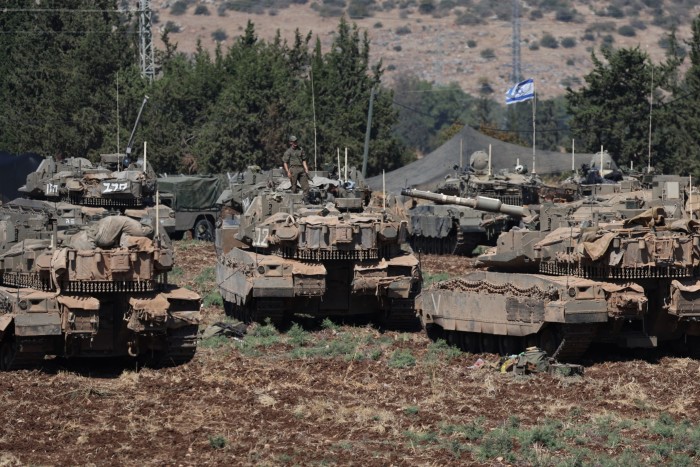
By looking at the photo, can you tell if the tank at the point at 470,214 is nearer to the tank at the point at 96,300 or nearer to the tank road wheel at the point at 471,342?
the tank road wheel at the point at 471,342

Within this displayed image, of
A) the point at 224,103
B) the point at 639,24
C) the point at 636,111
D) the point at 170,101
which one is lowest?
the point at 636,111

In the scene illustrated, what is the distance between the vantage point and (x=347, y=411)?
19.0 meters

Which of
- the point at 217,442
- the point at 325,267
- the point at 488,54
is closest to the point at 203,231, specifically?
the point at 325,267

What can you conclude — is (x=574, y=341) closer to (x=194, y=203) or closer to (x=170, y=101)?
(x=194, y=203)

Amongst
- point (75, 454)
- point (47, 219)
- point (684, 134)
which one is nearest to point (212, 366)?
point (47, 219)

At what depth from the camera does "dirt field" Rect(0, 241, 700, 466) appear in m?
16.7

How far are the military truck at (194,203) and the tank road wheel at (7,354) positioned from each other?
2307 cm

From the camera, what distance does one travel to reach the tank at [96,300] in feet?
67.4

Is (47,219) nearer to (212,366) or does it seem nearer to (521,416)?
(212,366)

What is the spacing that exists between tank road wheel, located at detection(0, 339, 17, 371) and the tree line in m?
36.7

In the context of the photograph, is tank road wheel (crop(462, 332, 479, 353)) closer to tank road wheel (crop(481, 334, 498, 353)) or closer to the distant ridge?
tank road wheel (crop(481, 334, 498, 353))

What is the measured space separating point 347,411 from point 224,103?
143ft

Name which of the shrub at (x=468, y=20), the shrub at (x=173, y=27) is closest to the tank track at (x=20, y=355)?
the shrub at (x=173, y=27)

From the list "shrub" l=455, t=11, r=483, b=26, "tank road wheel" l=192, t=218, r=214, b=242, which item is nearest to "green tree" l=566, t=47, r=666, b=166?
"tank road wheel" l=192, t=218, r=214, b=242
